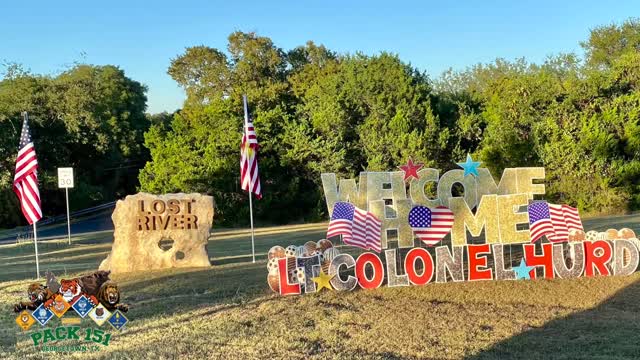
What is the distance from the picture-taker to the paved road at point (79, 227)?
26.8 metres

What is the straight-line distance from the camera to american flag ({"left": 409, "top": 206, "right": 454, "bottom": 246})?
10156 mm

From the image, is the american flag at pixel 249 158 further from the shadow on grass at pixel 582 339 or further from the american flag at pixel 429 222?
the shadow on grass at pixel 582 339

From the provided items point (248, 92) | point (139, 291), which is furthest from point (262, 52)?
point (139, 291)

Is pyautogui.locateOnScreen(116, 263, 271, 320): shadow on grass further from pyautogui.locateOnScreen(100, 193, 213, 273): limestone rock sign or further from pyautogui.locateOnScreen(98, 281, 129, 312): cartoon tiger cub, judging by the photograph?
pyautogui.locateOnScreen(100, 193, 213, 273): limestone rock sign

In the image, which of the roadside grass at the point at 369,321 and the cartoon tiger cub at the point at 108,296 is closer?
the roadside grass at the point at 369,321

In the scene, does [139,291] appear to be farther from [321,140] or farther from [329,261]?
[321,140]

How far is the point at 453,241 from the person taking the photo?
9.91 metres

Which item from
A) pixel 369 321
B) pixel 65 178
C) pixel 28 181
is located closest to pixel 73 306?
pixel 369 321

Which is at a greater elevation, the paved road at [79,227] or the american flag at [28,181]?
the american flag at [28,181]

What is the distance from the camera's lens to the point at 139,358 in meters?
5.62

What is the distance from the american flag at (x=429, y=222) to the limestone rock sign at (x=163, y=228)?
4.50 meters

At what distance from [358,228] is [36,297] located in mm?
5522

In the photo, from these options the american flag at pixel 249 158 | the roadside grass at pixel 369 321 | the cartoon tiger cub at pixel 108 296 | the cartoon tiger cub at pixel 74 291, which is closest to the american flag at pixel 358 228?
the roadside grass at pixel 369 321

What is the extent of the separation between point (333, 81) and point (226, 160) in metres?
7.10
